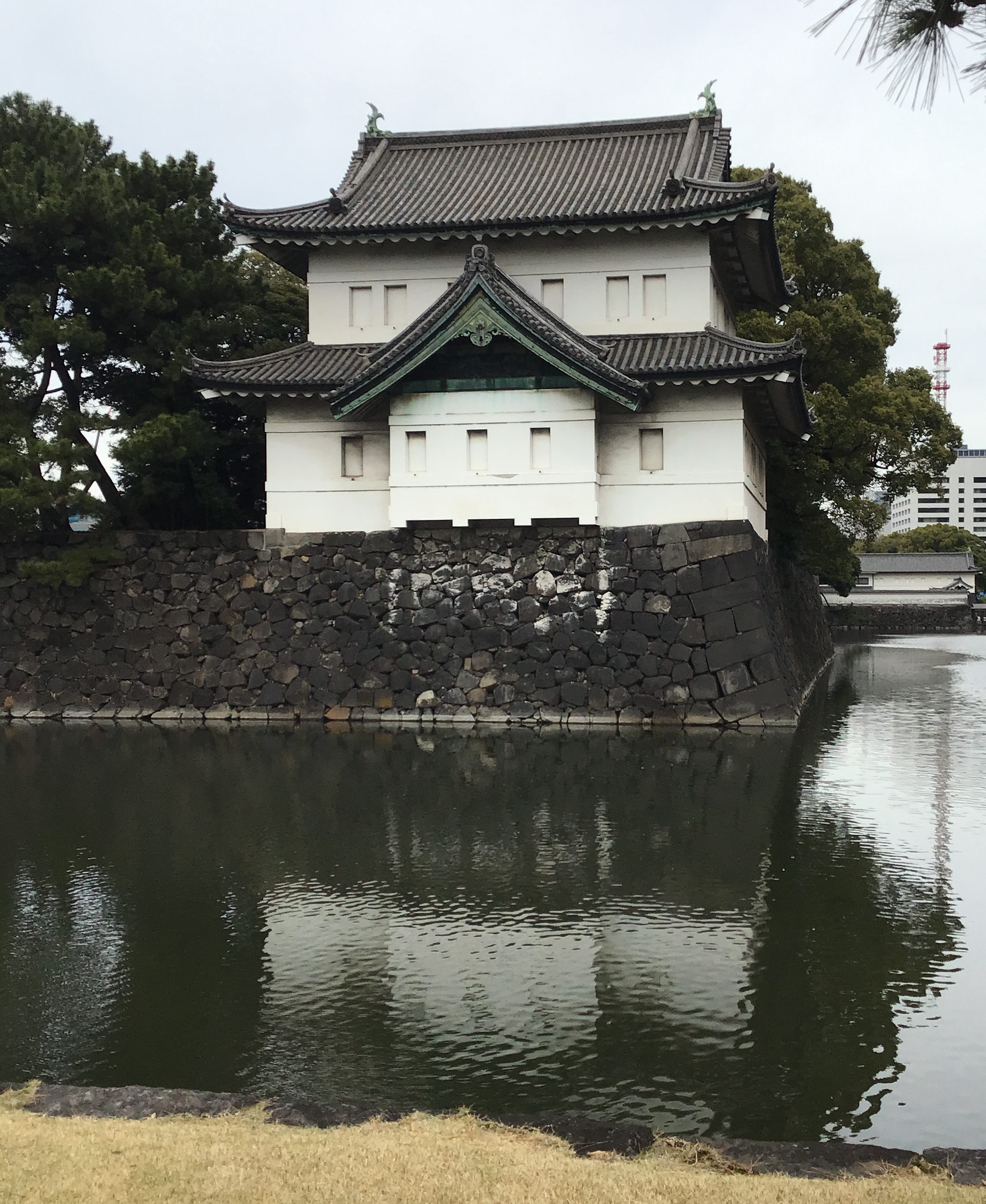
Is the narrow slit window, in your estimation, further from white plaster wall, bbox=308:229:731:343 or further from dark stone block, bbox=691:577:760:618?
dark stone block, bbox=691:577:760:618

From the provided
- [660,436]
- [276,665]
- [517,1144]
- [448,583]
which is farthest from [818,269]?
[517,1144]

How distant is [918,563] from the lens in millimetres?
68750

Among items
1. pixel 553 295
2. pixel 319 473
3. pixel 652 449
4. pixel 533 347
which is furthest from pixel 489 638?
pixel 553 295

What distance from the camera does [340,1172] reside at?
4.35 m

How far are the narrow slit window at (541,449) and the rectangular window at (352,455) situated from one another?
337 cm

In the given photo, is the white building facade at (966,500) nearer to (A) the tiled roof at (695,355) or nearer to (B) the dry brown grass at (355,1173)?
(A) the tiled roof at (695,355)

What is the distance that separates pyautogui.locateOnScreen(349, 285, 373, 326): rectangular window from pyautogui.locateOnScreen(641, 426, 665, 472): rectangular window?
6.02 meters

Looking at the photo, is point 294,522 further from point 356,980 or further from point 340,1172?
point 340,1172

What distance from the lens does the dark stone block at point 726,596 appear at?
766 inches

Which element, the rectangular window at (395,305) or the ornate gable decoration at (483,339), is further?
the rectangular window at (395,305)

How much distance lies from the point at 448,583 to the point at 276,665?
11.2 ft

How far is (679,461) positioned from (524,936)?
13.5 meters

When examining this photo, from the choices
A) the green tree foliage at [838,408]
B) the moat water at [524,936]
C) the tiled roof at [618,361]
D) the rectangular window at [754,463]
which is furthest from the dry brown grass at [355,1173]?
the green tree foliage at [838,408]

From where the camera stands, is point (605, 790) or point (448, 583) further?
point (448, 583)
